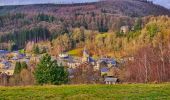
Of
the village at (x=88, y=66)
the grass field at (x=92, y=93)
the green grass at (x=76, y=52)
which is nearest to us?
the grass field at (x=92, y=93)

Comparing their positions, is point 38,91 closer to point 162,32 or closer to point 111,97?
point 111,97

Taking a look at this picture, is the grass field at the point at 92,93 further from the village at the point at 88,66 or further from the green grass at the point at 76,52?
the green grass at the point at 76,52

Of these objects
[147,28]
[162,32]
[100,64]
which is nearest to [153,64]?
[100,64]

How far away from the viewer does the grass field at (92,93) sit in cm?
1366

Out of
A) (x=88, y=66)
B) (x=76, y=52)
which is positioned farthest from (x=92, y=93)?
(x=76, y=52)

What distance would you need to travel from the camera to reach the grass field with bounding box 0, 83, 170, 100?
1366cm

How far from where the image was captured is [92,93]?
571 inches

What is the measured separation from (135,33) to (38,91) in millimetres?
152157

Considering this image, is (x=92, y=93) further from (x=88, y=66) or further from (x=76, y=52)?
(x=76, y=52)

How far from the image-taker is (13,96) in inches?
556

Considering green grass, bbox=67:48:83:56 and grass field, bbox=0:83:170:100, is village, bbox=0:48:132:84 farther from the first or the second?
grass field, bbox=0:83:170:100

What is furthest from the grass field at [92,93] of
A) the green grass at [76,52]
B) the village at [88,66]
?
the green grass at [76,52]

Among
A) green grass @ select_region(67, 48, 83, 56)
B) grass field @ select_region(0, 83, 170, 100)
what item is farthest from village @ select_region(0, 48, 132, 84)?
grass field @ select_region(0, 83, 170, 100)

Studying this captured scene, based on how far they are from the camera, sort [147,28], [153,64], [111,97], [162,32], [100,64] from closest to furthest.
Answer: [111,97]
[153,64]
[100,64]
[162,32]
[147,28]
